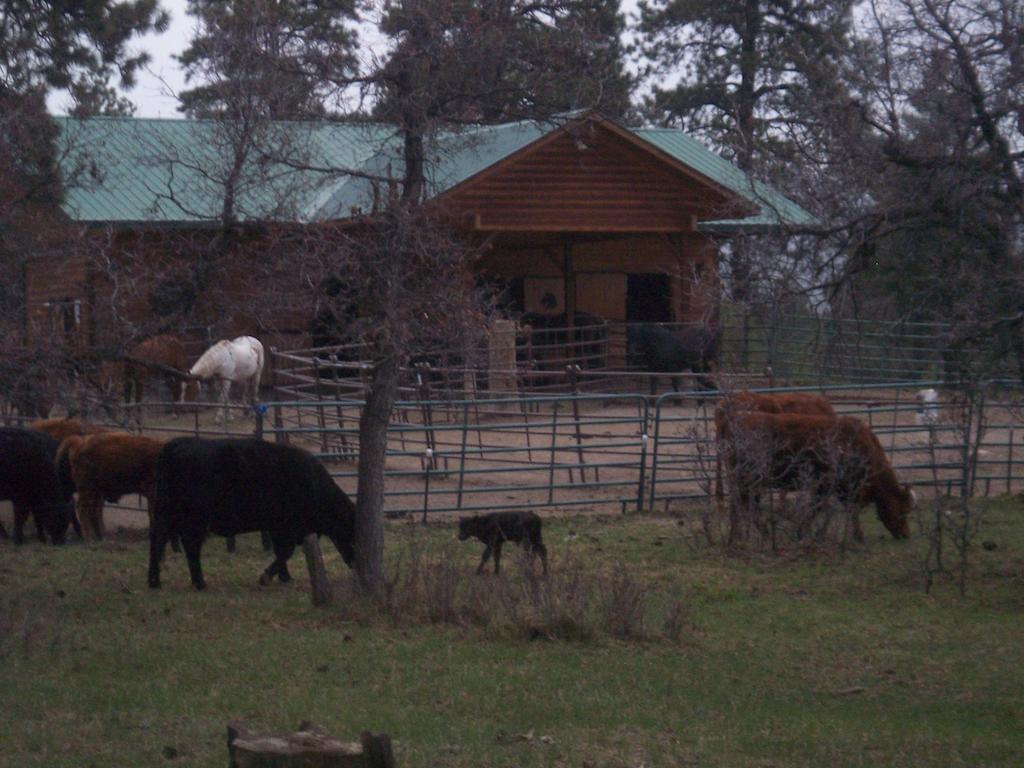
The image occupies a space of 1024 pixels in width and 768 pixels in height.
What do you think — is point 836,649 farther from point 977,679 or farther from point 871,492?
point 871,492

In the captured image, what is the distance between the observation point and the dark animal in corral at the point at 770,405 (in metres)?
13.1

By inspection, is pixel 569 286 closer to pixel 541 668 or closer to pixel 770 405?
pixel 770 405

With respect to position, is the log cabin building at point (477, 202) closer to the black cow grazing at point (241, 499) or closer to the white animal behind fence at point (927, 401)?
the black cow grazing at point (241, 499)

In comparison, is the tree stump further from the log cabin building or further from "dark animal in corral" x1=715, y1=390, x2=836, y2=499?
"dark animal in corral" x1=715, y1=390, x2=836, y2=499

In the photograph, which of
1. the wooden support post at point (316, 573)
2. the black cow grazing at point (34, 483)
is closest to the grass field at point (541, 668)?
the wooden support post at point (316, 573)

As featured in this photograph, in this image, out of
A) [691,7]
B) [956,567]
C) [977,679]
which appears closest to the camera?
[977,679]

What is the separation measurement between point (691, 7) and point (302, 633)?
29973 mm

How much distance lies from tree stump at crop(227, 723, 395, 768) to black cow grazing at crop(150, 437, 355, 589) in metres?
6.13

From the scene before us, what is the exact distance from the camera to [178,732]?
638 centimetres

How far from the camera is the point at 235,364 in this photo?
74.0 feet

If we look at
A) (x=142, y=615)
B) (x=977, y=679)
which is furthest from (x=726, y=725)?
(x=142, y=615)

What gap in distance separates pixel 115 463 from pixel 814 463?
676 cm

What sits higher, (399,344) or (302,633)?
(399,344)

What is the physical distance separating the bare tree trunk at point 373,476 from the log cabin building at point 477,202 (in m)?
0.77
